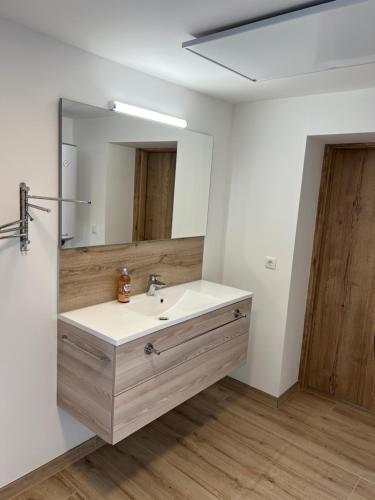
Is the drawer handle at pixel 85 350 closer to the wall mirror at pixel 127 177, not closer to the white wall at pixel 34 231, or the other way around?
the white wall at pixel 34 231

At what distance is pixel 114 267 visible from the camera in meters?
2.21

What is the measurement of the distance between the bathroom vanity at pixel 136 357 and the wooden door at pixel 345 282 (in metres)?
0.99

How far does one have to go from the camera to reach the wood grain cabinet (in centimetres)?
173

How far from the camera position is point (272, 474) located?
218 centimetres

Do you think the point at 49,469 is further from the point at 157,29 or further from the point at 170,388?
the point at 157,29

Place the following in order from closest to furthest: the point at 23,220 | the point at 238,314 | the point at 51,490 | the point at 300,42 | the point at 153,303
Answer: the point at 300,42
the point at 23,220
the point at 51,490
the point at 153,303
the point at 238,314

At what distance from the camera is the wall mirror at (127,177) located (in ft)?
6.32

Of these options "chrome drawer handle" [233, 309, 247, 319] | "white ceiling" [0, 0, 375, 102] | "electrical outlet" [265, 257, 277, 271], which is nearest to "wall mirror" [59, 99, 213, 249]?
"white ceiling" [0, 0, 375, 102]

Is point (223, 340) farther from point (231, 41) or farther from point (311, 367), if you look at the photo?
point (231, 41)

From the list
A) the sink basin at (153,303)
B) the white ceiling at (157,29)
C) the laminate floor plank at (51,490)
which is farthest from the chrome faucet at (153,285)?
the white ceiling at (157,29)

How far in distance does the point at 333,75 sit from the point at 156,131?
1030 millimetres

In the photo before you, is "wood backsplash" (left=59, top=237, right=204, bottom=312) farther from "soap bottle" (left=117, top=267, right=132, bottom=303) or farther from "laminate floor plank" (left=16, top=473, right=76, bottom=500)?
"laminate floor plank" (left=16, top=473, right=76, bottom=500)

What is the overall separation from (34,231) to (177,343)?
35.9 inches

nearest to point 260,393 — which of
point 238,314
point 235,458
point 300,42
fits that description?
point 235,458
